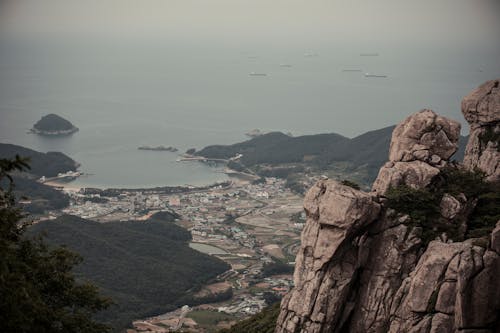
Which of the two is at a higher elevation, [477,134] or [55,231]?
[477,134]

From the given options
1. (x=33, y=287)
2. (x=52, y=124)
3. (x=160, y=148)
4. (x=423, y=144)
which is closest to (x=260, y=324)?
(x=423, y=144)

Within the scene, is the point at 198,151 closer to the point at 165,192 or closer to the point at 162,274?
the point at 165,192

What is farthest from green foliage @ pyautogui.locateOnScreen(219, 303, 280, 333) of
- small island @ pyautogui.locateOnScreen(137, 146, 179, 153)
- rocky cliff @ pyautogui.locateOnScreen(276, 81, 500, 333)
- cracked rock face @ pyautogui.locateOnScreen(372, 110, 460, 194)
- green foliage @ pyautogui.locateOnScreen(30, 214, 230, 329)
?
small island @ pyautogui.locateOnScreen(137, 146, 179, 153)

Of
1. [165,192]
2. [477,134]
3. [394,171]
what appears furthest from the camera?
[165,192]

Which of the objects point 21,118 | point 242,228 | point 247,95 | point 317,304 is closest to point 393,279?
point 317,304

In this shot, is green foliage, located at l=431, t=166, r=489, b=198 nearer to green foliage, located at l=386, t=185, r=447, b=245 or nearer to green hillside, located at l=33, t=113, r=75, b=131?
green foliage, located at l=386, t=185, r=447, b=245

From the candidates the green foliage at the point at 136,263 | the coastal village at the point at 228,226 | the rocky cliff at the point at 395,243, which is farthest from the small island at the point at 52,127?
the rocky cliff at the point at 395,243

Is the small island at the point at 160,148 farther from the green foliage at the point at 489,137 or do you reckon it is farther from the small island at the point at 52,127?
the green foliage at the point at 489,137

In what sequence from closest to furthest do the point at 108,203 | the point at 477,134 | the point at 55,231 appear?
the point at 477,134, the point at 55,231, the point at 108,203
